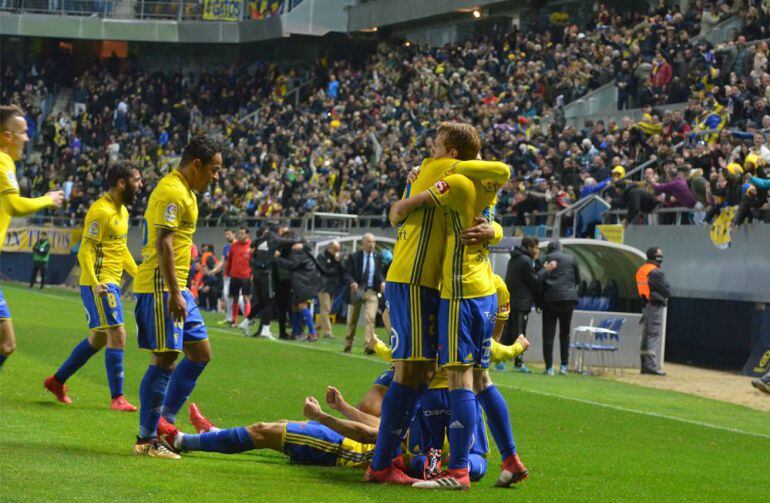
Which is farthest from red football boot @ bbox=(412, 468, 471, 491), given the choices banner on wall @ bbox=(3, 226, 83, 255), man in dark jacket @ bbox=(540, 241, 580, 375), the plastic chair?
banner on wall @ bbox=(3, 226, 83, 255)

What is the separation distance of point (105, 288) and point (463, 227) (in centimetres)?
498

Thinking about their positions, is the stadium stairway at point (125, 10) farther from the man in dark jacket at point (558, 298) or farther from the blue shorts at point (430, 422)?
the blue shorts at point (430, 422)

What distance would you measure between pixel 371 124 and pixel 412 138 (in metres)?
4.92

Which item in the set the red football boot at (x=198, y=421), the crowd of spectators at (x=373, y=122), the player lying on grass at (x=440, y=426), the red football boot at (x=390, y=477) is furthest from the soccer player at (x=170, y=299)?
the crowd of spectators at (x=373, y=122)

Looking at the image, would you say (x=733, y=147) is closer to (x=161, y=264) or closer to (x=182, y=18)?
(x=161, y=264)

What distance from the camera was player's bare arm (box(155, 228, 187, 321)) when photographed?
28.2ft

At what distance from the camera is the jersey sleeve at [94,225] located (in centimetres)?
1188

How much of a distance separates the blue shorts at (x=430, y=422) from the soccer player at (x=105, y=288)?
13.5ft

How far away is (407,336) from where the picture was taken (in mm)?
7984

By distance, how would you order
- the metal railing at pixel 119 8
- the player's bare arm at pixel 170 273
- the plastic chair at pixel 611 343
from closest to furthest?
1. the player's bare arm at pixel 170 273
2. the plastic chair at pixel 611 343
3. the metal railing at pixel 119 8

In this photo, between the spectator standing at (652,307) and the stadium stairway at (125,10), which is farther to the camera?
the stadium stairway at (125,10)

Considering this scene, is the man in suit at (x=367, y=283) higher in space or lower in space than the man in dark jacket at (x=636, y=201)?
lower

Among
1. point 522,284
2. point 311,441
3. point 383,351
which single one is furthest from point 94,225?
point 522,284

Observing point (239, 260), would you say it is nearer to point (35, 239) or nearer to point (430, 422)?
point (430, 422)
